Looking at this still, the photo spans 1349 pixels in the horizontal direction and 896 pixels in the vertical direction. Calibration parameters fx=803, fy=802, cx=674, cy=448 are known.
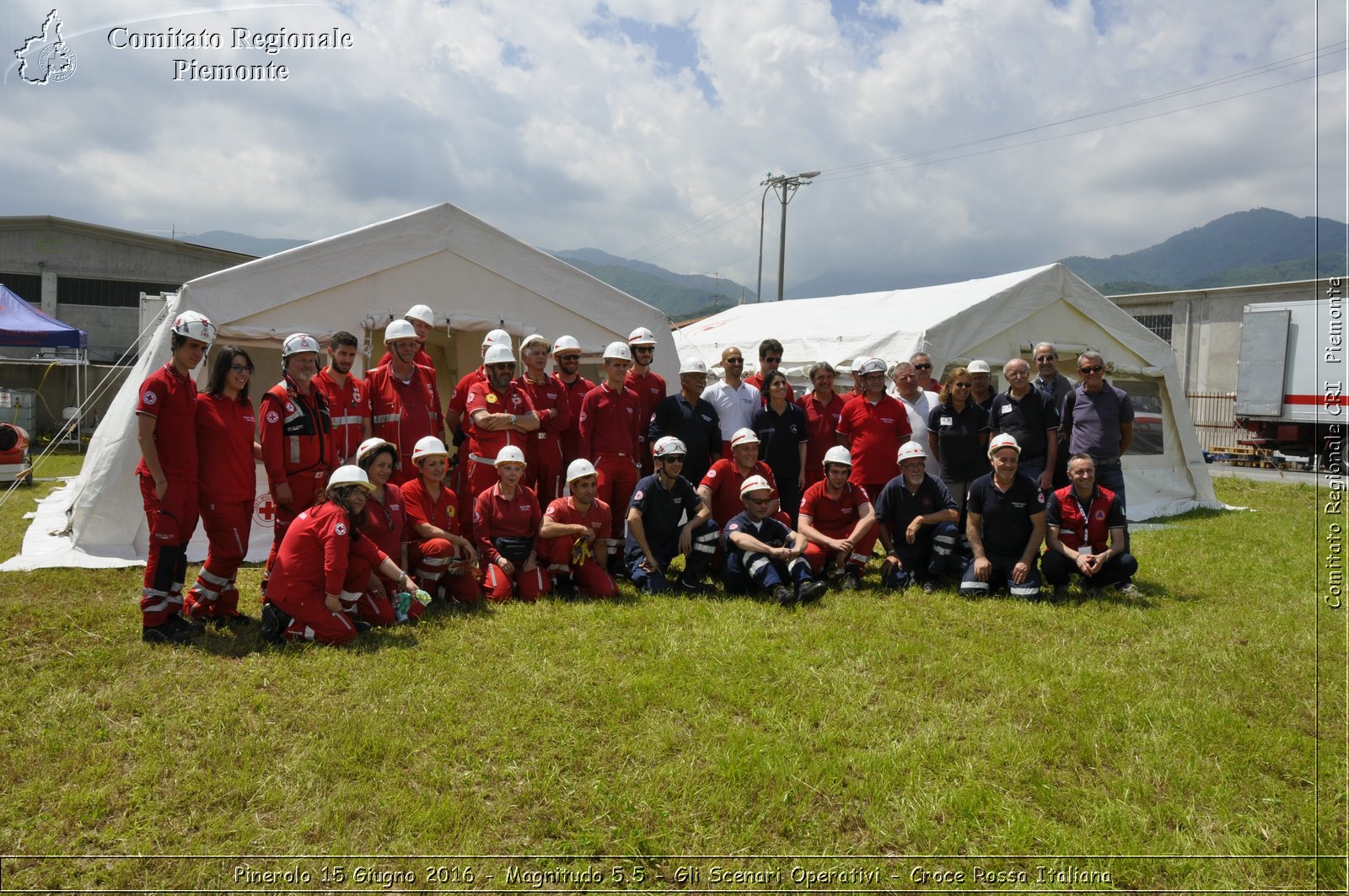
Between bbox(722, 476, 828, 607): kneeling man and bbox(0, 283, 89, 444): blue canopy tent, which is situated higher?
bbox(0, 283, 89, 444): blue canopy tent

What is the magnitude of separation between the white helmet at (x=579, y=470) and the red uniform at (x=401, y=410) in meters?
1.07

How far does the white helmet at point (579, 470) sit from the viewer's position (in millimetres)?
5445

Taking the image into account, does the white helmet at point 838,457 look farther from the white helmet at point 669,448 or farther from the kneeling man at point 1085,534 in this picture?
the kneeling man at point 1085,534

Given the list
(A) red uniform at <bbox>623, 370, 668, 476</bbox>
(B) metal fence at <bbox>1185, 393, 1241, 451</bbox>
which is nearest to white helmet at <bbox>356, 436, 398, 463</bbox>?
(A) red uniform at <bbox>623, 370, 668, 476</bbox>

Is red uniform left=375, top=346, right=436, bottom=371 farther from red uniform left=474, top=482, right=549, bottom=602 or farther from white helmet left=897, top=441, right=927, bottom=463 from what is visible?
white helmet left=897, top=441, right=927, bottom=463

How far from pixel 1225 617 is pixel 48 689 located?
648 centimetres

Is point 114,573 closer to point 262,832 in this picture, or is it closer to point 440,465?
point 440,465

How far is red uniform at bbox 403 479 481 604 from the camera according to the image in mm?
5109

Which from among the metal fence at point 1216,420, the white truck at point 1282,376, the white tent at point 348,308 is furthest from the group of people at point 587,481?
the metal fence at point 1216,420

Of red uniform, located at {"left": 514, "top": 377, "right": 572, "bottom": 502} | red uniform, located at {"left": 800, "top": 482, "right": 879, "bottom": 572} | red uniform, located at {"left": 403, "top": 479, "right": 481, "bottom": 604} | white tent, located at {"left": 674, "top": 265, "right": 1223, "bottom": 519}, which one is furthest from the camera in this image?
white tent, located at {"left": 674, "top": 265, "right": 1223, "bottom": 519}

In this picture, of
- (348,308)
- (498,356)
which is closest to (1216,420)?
(498,356)

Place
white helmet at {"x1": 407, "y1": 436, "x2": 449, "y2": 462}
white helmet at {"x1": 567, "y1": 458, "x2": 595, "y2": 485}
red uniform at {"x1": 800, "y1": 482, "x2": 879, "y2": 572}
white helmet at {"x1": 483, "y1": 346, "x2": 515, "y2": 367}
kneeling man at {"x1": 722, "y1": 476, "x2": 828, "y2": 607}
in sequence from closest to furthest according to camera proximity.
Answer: white helmet at {"x1": 407, "y1": 436, "x2": 449, "y2": 462}, kneeling man at {"x1": 722, "y1": 476, "x2": 828, "y2": 607}, white helmet at {"x1": 567, "y1": 458, "x2": 595, "y2": 485}, white helmet at {"x1": 483, "y1": 346, "x2": 515, "y2": 367}, red uniform at {"x1": 800, "y1": 482, "x2": 879, "y2": 572}

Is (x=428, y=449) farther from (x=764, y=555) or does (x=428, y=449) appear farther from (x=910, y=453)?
(x=910, y=453)

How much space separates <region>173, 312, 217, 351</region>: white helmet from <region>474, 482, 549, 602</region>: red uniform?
1.92 m
